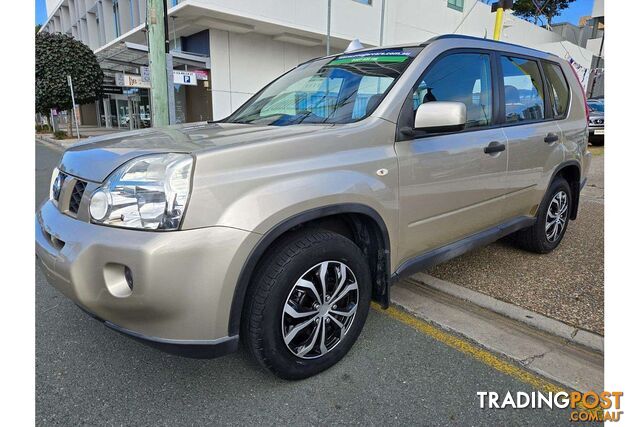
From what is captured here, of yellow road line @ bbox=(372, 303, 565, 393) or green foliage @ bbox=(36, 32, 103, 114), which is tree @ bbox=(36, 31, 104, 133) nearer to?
green foliage @ bbox=(36, 32, 103, 114)

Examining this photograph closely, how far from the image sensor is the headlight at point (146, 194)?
1731 millimetres

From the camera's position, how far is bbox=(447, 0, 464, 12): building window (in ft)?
78.4

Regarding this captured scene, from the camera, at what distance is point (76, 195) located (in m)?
2.05

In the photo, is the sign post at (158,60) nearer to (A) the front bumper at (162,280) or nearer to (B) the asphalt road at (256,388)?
(B) the asphalt road at (256,388)

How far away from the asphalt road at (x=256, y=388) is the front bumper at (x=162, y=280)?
0.43 metres

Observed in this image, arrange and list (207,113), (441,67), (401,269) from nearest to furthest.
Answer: (401,269) → (441,67) → (207,113)

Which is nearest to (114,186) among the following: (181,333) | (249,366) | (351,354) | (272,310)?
(181,333)

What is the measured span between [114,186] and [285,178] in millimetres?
763

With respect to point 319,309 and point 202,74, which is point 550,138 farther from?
point 202,74

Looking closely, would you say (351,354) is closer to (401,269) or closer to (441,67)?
(401,269)

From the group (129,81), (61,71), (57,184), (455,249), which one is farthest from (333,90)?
(61,71)

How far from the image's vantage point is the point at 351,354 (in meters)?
2.48

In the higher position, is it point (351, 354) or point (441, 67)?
point (441, 67)
